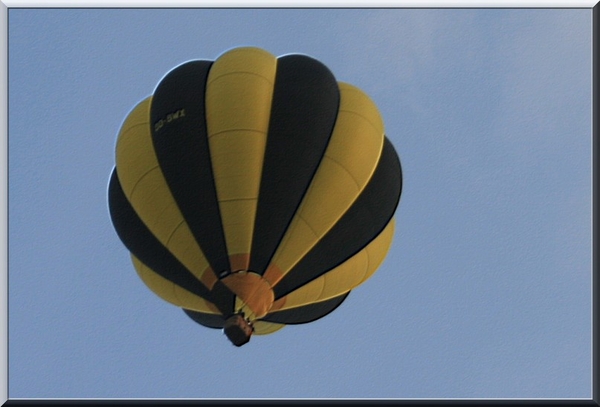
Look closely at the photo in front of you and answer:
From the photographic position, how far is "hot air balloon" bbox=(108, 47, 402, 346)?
1130 cm

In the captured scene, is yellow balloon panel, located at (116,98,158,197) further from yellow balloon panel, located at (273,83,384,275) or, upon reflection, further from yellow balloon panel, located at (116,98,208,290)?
yellow balloon panel, located at (273,83,384,275)

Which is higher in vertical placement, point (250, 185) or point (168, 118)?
point (168, 118)

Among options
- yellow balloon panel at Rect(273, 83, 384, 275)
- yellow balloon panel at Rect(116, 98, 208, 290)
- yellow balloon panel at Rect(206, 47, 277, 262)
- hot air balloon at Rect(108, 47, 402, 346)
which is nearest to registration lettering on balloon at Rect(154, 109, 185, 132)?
hot air balloon at Rect(108, 47, 402, 346)

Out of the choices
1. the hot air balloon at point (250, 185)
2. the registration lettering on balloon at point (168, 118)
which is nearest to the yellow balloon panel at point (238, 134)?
the hot air balloon at point (250, 185)

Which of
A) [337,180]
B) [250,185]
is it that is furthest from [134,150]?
[337,180]

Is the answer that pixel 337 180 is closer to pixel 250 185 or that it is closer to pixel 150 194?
pixel 250 185

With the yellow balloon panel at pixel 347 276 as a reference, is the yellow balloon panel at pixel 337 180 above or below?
above

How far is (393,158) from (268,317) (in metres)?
2.80

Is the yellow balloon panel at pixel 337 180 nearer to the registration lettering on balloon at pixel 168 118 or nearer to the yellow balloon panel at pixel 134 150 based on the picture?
the registration lettering on balloon at pixel 168 118

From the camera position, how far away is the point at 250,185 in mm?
11383

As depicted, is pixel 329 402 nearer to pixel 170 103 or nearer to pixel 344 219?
pixel 344 219

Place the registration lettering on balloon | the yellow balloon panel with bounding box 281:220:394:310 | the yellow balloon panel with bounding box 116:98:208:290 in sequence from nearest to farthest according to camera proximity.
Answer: the yellow balloon panel with bounding box 116:98:208:290 < the registration lettering on balloon < the yellow balloon panel with bounding box 281:220:394:310

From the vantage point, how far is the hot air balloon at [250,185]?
11.3 meters

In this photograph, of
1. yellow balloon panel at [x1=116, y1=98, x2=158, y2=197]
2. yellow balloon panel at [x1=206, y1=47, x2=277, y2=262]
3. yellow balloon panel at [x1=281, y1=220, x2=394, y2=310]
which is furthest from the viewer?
yellow balloon panel at [x1=281, y1=220, x2=394, y2=310]
